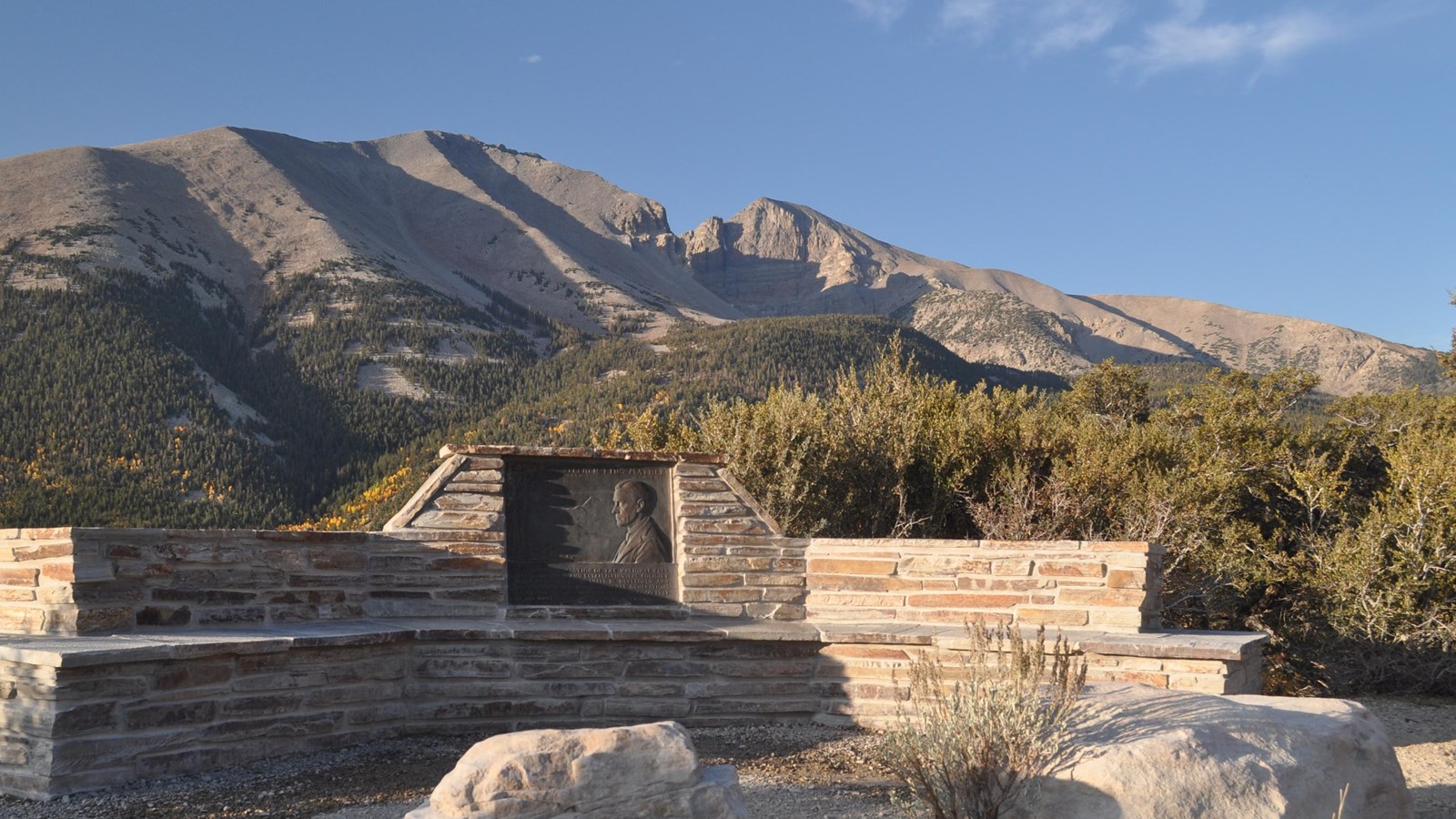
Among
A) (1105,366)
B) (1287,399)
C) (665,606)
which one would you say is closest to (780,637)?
(665,606)

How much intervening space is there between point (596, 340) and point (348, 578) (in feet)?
148

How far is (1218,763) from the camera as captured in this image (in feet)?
13.0

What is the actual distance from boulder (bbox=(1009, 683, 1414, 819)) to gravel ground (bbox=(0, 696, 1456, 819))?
3.09 ft

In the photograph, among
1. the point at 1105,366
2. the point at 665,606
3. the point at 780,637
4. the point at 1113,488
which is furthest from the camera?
the point at 1105,366

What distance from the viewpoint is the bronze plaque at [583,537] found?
23.0 ft

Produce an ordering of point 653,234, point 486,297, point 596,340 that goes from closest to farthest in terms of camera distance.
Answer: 1. point 596,340
2. point 486,297
3. point 653,234

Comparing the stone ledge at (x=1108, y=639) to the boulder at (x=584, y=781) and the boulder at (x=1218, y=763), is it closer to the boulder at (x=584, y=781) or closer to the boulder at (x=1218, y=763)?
the boulder at (x=1218, y=763)

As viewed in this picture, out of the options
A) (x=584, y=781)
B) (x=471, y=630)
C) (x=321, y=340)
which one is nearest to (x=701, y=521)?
(x=471, y=630)

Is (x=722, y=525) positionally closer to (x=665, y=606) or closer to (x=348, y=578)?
(x=665, y=606)

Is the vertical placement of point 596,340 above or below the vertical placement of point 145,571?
above

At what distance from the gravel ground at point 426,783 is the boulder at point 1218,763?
3.09ft

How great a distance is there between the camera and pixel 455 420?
38.5m

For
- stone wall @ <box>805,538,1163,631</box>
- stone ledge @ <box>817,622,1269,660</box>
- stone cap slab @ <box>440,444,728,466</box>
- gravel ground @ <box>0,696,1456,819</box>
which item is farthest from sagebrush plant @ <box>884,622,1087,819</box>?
stone cap slab @ <box>440,444,728,466</box>

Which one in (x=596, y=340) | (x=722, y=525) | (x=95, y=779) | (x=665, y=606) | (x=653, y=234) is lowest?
(x=95, y=779)
